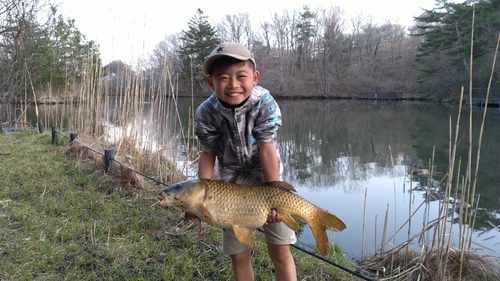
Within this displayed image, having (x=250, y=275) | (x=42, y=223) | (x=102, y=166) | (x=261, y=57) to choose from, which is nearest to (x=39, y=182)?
(x=102, y=166)

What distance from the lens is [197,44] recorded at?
97.2 ft

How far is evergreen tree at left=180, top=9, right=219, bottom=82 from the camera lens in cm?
2556

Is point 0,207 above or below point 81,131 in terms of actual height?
below

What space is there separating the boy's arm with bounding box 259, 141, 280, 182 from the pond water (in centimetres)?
157

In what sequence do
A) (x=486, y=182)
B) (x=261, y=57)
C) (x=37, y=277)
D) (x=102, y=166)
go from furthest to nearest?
1. (x=261, y=57)
2. (x=486, y=182)
3. (x=102, y=166)
4. (x=37, y=277)

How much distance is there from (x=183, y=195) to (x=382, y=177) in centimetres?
618

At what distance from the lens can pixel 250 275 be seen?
2023 millimetres

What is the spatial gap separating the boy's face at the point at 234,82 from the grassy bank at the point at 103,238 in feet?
4.46

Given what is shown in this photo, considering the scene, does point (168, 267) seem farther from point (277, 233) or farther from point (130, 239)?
point (277, 233)

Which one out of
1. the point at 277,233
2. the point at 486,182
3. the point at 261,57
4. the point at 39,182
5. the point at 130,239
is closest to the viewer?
the point at 277,233

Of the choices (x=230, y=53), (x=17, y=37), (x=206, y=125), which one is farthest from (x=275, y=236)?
(x=17, y=37)

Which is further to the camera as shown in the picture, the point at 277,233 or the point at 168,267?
the point at 168,267

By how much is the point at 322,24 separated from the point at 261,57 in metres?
8.49

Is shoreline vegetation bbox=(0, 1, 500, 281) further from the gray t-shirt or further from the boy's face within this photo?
the boy's face
